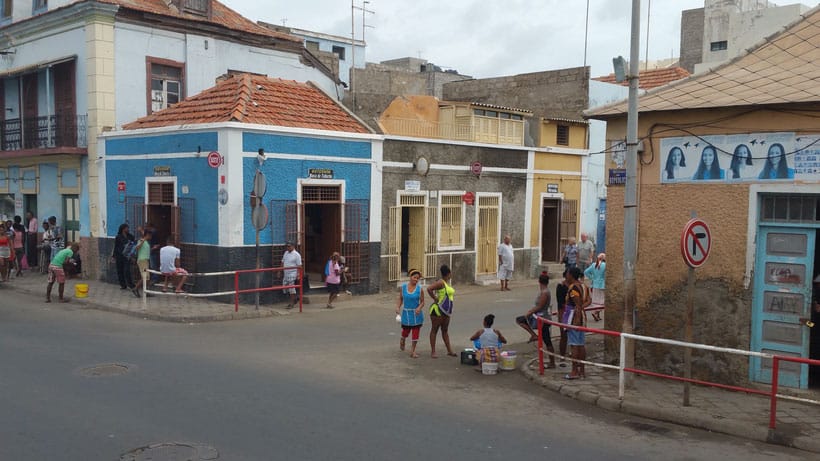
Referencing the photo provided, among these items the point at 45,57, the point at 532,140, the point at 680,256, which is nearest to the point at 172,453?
the point at 680,256

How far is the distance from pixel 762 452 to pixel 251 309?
11.0 metres

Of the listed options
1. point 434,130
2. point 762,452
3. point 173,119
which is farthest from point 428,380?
point 434,130

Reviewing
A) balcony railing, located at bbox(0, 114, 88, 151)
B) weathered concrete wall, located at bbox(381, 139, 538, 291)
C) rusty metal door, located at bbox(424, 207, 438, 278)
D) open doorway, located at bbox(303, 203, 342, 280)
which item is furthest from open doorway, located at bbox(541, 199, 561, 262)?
balcony railing, located at bbox(0, 114, 88, 151)

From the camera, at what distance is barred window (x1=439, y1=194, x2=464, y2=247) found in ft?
68.7

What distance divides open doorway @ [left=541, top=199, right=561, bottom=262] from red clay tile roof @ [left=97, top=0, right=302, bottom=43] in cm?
1066

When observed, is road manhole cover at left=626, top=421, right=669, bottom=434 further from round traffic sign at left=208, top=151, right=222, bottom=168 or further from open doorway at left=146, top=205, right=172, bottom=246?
open doorway at left=146, top=205, right=172, bottom=246

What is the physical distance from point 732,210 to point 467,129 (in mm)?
13088

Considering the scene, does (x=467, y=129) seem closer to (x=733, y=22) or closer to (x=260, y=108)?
(x=260, y=108)

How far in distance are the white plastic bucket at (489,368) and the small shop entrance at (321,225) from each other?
26.5 ft

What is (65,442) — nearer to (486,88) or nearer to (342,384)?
(342,384)

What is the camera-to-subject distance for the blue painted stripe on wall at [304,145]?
16234mm

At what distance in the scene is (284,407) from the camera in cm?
820

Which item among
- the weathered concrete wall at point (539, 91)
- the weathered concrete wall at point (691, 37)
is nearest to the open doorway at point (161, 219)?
the weathered concrete wall at point (539, 91)

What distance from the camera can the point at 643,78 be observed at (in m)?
31.2
